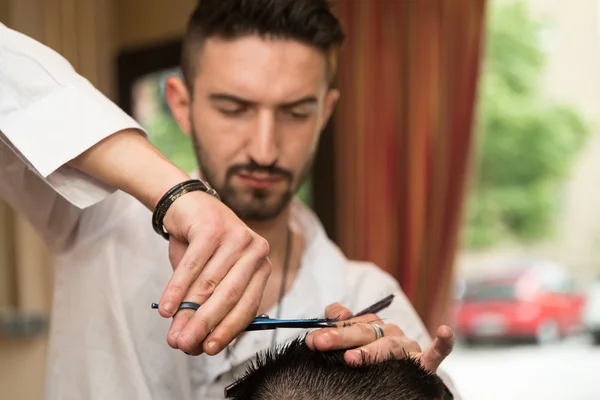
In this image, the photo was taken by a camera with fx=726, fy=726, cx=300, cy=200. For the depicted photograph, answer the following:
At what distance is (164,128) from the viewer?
147 inches

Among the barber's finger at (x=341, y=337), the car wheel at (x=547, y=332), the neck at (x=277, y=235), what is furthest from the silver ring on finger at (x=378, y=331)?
the car wheel at (x=547, y=332)

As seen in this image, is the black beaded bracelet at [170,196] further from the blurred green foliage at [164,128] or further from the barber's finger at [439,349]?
the blurred green foliage at [164,128]

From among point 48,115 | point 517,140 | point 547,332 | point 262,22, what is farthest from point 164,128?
point 48,115

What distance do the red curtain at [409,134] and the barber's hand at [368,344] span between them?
227 centimetres

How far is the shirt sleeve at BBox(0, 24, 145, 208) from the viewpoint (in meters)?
0.95

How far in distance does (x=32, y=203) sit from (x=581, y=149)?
2707 millimetres

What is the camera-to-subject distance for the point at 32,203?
121 cm

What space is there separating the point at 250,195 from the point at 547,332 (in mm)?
2550

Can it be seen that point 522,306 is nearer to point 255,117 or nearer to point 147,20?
point 147,20

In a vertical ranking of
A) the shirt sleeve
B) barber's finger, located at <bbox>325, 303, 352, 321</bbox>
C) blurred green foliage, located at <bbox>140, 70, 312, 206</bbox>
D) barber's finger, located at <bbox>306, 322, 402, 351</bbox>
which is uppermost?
the shirt sleeve

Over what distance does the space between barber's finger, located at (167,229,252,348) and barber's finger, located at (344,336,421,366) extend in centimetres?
18

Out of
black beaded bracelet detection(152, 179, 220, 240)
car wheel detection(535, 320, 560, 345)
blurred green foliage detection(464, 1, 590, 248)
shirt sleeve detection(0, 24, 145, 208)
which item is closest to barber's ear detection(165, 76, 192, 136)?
shirt sleeve detection(0, 24, 145, 208)

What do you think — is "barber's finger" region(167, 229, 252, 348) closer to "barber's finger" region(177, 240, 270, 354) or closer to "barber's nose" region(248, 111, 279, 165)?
"barber's finger" region(177, 240, 270, 354)

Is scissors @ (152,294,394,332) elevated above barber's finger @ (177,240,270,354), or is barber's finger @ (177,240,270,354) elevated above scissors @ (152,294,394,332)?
barber's finger @ (177,240,270,354)
